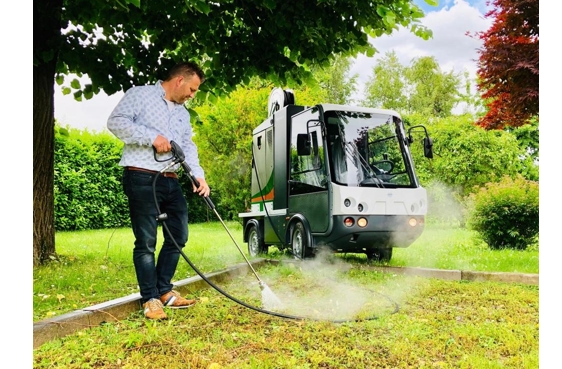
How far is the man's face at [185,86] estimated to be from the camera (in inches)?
78.4

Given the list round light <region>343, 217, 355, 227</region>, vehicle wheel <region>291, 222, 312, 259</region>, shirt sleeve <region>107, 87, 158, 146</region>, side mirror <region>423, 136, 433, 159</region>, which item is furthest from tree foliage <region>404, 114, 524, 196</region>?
shirt sleeve <region>107, 87, 158, 146</region>

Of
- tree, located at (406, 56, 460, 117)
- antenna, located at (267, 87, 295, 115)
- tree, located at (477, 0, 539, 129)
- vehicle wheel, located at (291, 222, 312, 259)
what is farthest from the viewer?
antenna, located at (267, 87, 295, 115)

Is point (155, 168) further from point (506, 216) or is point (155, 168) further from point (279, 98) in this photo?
point (506, 216)

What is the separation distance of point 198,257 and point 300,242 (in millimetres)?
700

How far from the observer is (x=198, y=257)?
3398mm

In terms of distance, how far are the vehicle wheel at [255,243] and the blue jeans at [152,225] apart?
1.88 m

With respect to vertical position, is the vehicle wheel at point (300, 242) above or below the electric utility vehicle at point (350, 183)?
below

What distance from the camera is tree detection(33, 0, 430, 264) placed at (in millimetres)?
2869

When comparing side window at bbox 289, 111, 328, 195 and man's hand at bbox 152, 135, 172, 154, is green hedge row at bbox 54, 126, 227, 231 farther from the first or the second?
man's hand at bbox 152, 135, 172, 154

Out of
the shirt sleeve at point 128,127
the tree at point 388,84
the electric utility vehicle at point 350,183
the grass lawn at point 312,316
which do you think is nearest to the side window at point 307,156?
the electric utility vehicle at point 350,183

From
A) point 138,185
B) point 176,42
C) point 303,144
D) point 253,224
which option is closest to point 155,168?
point 138,185

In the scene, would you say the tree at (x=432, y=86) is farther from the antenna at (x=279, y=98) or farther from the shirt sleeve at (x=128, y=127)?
the antenna at (x=279, y=98)

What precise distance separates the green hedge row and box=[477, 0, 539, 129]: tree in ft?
6.37
